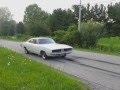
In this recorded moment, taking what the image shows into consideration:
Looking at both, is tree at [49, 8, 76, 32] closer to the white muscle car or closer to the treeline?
the treeline

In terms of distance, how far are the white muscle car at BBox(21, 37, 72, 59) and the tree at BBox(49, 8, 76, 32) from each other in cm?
5272

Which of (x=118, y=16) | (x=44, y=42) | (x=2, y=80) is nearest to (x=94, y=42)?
(x=44, y=42)

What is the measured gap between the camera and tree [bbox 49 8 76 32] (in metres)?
70.9

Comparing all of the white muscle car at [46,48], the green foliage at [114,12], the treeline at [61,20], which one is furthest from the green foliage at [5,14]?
the white muscle car at [46,48]

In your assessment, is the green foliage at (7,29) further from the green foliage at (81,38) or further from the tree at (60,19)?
the green foliage at (81,38)

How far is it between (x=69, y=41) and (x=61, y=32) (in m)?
2.89

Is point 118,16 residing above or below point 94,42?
above

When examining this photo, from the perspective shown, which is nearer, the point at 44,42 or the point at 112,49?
the point at 44,42

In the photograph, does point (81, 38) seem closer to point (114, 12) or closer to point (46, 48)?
point (46, 48)

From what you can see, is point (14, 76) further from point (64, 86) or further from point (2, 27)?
point (2, 27)

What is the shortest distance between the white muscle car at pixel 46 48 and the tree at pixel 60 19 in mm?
52719

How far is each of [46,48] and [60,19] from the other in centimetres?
5759

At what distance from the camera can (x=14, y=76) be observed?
8867 millimetres

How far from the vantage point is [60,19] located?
72.8 meters
